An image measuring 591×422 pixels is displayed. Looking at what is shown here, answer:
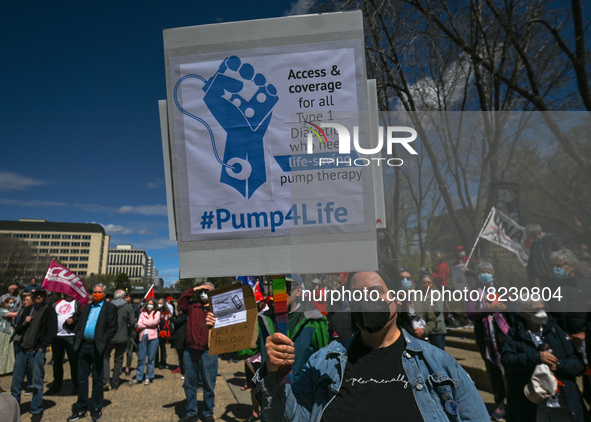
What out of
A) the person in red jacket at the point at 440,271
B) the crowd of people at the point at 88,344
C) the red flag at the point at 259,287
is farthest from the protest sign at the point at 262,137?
the red flag at the point at 259,287

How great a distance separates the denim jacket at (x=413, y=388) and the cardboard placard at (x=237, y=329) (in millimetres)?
1147

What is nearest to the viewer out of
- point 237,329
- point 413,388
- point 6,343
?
point 413,388

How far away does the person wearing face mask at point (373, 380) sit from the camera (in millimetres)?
1751

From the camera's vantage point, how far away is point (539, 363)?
3.66m

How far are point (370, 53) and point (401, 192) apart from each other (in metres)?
6.49

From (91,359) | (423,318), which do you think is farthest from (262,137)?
(91,359)

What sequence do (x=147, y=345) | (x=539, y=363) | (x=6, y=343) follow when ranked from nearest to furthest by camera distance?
(x=539, y=363) < (x=147, y=345) < (x=6, y=343)

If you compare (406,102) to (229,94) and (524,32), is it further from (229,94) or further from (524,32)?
(229,94)

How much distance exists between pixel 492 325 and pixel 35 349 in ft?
22.6

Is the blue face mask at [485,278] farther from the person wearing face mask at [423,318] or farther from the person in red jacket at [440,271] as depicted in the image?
the person wearing face mask at [423,318]

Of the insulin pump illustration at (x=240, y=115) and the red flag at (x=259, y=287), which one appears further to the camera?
the red flag at (x=259, y=287)

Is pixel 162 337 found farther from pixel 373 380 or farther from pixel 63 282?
pixel 373 380

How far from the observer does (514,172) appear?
758 cm

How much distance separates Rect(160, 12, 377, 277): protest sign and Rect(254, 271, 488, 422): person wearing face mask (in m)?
0.46
